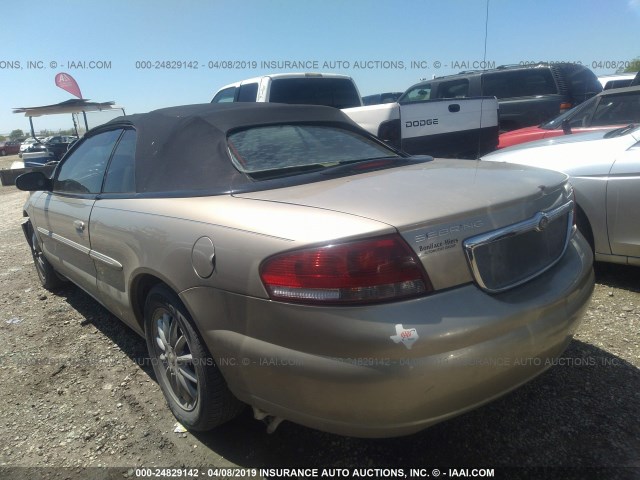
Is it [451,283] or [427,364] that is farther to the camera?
[451,283]

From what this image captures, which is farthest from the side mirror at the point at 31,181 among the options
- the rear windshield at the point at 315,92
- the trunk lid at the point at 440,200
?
the rear windshield at the point at 315,92

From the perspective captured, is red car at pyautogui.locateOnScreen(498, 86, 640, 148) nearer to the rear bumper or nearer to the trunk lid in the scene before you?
the trunk lid

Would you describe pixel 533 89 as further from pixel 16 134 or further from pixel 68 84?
pixel 16 134

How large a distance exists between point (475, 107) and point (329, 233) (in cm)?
453

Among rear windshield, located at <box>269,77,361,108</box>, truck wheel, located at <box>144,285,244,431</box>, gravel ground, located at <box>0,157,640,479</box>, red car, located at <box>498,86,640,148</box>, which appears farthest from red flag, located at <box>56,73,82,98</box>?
truck wheel, located at <box>144,285,244,431</box>

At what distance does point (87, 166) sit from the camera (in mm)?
3570

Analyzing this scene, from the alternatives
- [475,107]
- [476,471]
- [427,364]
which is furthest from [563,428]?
[475,107]

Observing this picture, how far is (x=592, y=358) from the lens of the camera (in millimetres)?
2857

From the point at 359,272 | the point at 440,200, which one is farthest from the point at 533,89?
the point at 359,272

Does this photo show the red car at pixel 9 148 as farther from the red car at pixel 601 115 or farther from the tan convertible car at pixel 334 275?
the tan convertible car at pixel 334 275

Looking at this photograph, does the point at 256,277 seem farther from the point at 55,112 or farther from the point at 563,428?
the point at 55,112

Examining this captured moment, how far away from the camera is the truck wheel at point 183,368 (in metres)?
2.19

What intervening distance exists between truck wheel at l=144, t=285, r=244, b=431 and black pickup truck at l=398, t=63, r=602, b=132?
6661 mm

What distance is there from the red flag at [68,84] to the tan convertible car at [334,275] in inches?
754
